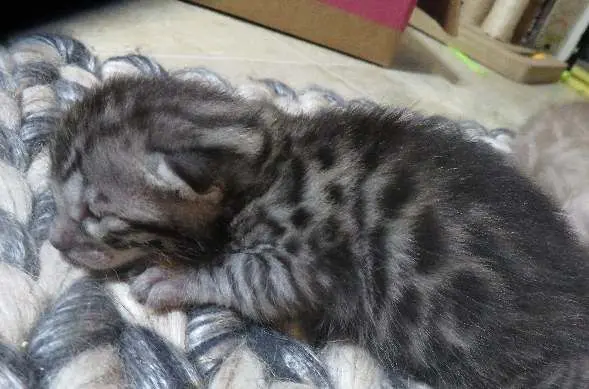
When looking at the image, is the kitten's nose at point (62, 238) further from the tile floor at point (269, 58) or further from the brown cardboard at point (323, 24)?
the brown cardboard at point (323, 24)

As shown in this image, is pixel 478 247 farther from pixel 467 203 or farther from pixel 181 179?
pixel 181 179

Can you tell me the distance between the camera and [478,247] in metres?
1.17

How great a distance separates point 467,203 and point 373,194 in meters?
0.17

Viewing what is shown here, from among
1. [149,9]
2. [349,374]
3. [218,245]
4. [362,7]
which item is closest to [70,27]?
[149,9]

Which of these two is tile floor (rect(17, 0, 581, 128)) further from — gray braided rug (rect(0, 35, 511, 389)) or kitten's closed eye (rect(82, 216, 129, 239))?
kitten's closed eye (rect(82, 216, 129, 239))

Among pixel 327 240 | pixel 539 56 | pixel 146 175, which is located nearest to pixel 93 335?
pixel 146 175

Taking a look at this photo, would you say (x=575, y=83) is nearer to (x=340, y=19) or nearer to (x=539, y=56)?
(x=539, y=56)

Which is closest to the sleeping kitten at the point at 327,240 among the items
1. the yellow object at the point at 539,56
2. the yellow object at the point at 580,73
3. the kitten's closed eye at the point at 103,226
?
the kitten's closed eye at the point at 103,226

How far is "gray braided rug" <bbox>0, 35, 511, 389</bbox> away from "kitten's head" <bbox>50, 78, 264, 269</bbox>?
65mm

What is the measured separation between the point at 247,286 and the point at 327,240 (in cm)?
16

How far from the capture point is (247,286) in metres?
1.15

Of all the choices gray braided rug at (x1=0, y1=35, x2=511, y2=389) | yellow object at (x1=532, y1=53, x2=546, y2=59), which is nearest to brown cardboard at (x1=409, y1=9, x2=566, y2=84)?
yellow object at (x1=532, y1=53, x2=546, y2=59)

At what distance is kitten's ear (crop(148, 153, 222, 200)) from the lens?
1.11 metres

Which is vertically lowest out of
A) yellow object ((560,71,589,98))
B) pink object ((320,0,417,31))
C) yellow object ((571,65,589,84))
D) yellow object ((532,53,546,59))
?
yellow object ((560,71,589,98))
